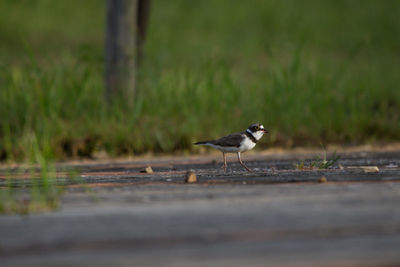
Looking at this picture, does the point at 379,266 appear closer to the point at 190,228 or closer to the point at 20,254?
the point at 190,228

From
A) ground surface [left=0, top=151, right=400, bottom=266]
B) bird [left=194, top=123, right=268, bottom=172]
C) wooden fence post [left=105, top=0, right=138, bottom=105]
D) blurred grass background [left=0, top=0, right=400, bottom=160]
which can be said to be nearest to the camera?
ground surface [left=0, top=151, right=400, bottom=266]

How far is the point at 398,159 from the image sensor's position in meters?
6.27

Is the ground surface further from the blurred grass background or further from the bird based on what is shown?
the blurred grass background

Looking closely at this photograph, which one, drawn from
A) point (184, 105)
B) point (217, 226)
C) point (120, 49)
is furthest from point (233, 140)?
point (217, 226)

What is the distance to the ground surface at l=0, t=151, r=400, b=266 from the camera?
2.09 metres

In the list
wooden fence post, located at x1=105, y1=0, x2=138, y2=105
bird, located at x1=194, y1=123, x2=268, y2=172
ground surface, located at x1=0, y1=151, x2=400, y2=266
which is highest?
wooden fence post, located at x1=105, y1=0, x2=138, y2=105

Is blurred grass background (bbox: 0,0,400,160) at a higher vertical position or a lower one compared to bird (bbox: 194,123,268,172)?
higher

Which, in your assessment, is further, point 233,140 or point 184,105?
point 184,105

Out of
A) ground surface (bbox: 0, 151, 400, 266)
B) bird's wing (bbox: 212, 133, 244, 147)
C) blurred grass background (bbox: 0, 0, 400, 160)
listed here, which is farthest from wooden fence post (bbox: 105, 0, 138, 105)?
ground surface (bbox: 0, 151, 400, 266)

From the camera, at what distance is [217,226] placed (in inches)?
102

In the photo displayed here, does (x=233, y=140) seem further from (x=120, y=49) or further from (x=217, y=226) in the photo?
(x=217, y=226)

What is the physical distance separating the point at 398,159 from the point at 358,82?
15.2 feet

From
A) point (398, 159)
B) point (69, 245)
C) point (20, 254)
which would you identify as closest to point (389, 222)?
point (69, 245)

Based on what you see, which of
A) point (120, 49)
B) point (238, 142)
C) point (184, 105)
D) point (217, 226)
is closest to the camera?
point (217, 226)
